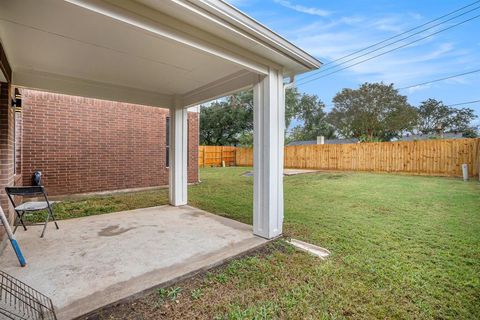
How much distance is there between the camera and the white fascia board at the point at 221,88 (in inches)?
141

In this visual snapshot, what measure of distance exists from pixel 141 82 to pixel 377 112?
85.2 feet

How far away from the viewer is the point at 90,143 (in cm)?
693

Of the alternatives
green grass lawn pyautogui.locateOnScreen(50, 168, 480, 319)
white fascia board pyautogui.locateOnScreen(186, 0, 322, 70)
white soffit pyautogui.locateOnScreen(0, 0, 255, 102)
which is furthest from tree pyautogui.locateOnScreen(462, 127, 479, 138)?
white soffit pyautogui.locateOnScreen(0, 0, 255, 102)

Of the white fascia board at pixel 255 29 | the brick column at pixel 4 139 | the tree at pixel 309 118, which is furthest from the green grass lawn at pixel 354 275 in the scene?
the tree at pixel 309 118

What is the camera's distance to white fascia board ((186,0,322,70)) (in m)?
2.18

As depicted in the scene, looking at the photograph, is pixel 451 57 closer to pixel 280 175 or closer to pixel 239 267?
pixel 280 175

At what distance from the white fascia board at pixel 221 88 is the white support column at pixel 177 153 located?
28 cm

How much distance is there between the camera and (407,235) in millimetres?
3580

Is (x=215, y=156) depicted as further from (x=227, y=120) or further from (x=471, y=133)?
(x=471, y=133)

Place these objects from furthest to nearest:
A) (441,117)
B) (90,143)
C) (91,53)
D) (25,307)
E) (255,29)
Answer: (441,117) < (90,143) < (91,53) < (255,29) < (25,307)

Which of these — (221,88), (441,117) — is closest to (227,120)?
(221,88)

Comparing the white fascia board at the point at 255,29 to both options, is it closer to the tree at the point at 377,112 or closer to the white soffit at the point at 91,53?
the white soffit at the point at 91,53

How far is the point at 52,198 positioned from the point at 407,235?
8031 mm

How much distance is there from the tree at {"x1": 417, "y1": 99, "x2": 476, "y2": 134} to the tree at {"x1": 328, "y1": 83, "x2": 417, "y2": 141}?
6.88 meters
